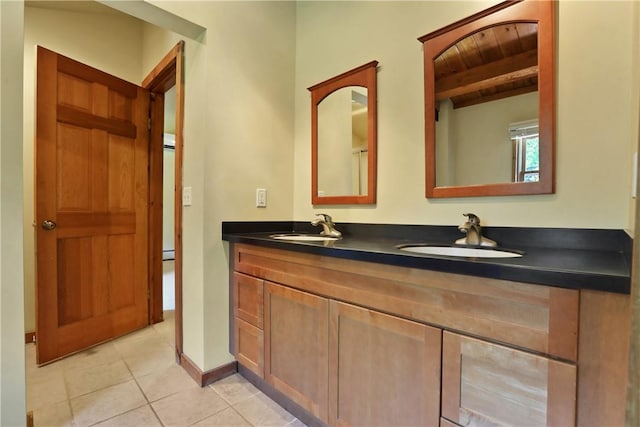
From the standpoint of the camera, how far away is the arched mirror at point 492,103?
1.16 metres

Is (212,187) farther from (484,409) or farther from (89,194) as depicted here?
(484,409)

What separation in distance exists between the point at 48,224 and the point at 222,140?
122cm

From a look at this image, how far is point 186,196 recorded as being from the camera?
1811 mm

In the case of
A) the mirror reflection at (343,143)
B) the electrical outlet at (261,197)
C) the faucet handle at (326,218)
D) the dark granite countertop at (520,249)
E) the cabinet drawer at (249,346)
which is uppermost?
the mirror reflection at (343,143)

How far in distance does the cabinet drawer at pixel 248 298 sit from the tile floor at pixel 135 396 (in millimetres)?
405

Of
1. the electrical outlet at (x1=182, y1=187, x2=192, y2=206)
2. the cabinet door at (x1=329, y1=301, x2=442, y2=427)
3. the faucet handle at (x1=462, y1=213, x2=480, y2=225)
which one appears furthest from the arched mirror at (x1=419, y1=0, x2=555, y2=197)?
the electrical outlet at (x1=182, y1=187, x2=192, y2=206)

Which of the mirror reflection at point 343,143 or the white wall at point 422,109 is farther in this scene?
the mirror reflection at point 343,143

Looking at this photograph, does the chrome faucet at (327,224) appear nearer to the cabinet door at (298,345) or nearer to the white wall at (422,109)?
the white wall at (422,109)

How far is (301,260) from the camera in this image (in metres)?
1.32

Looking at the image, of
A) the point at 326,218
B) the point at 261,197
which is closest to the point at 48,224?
the point at 261,197

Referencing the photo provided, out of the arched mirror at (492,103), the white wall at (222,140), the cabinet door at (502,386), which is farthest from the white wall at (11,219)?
the arched mirror at (492,103)

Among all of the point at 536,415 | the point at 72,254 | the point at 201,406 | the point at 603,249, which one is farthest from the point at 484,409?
the point at 72,254

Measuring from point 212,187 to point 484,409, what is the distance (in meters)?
1.53

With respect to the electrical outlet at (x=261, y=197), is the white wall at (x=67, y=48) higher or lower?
higher
